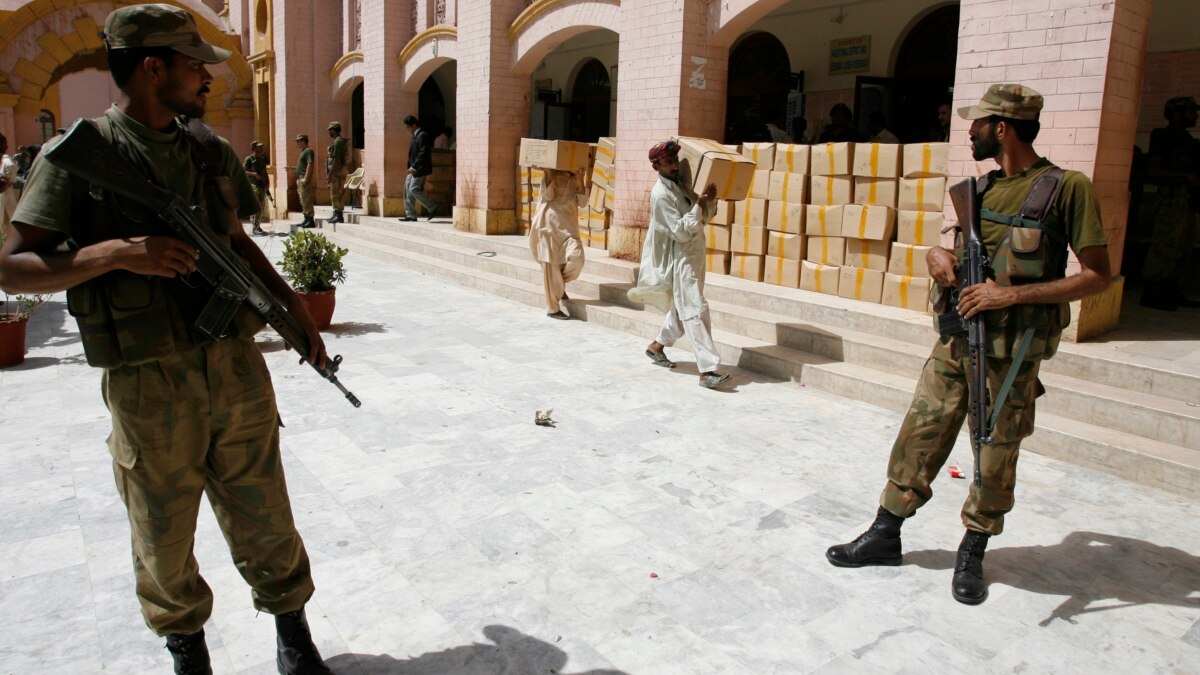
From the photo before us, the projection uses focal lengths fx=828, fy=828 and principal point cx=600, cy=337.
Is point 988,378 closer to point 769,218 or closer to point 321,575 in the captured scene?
point 321,575

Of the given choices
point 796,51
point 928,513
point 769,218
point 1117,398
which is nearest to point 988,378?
point 928,513

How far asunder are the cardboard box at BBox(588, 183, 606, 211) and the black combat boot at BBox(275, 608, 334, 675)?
27.2 feet

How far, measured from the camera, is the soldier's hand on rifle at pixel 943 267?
10.2 feet

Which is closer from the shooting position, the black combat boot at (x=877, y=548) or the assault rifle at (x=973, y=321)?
the assault rifle at (x=973, y=321)

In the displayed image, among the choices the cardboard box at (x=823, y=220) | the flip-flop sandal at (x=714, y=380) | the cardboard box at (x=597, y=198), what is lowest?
the flip-flop sandal at (x=714, y=380)

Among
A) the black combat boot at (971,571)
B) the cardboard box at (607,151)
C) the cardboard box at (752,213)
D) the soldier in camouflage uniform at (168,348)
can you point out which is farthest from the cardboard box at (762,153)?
the soldier in camouflage uniform at (168,348)

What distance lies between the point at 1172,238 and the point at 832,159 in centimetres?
282

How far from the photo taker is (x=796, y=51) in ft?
36.4

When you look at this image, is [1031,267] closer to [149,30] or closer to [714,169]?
[149,30]

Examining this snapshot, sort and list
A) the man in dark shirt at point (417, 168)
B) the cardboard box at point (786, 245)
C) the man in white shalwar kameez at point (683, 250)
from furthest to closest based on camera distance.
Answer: the man in dark shirt at point (417, 168) < the cardboard box at point (786, 245) < the man in white shalwar kameez at point (683, 250)

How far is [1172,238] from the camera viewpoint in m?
6.84

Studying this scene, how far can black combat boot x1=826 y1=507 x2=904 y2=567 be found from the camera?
10.7ft

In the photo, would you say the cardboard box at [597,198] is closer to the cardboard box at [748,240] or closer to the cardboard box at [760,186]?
the cardboard box at [748,240]

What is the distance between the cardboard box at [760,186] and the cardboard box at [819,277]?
0.80 m
